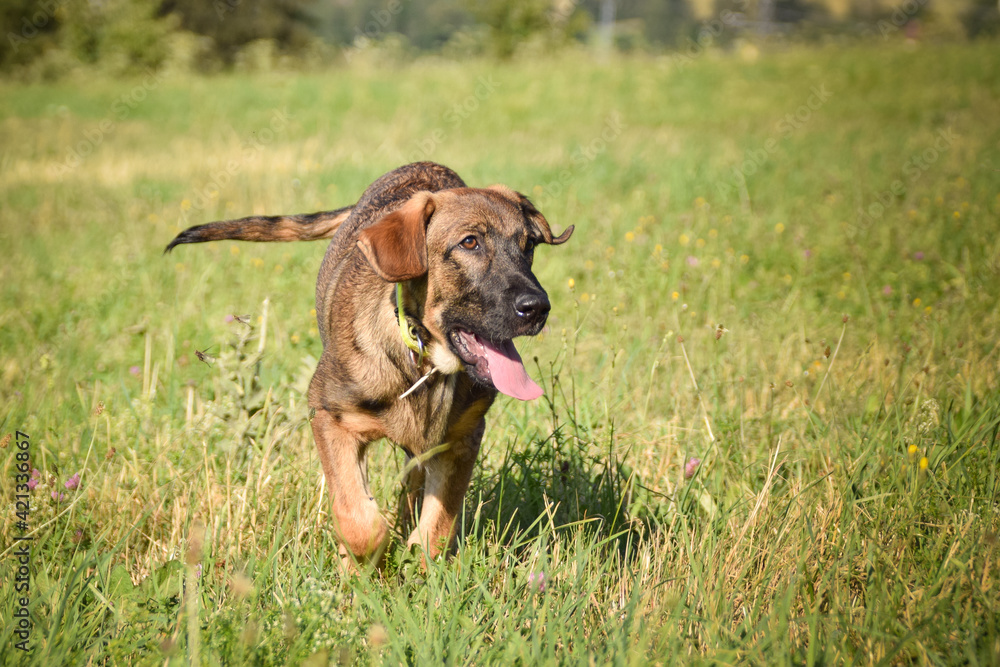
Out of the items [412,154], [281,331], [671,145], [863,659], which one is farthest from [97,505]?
[671,145]

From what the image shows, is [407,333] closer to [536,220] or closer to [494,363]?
[494,363]

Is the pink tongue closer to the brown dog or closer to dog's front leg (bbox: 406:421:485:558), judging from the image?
the brown dog

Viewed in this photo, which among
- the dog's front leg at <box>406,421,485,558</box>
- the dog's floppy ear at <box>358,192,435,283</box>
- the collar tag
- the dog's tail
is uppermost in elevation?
the dog's floppy ear at <box>358,192,435,283</box>

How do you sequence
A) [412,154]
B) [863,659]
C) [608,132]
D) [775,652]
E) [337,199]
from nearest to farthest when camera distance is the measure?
[775,652] < [863,659] < [337,199] < [412,154] < [608,132]

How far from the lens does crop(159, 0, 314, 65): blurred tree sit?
40844mm

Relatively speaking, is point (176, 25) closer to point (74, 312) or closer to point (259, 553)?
point (74, 312)

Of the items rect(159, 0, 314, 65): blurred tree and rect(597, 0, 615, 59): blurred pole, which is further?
rect(159, 0, 314, 65): blurred tree

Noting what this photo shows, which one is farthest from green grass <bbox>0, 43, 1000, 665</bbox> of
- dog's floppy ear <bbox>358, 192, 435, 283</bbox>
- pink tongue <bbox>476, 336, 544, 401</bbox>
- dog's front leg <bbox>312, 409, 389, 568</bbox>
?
dog's floppy ear <bbox>358, 192, 435, 283</bbox>

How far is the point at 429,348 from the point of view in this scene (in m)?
2.86

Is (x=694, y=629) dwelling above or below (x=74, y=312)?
above

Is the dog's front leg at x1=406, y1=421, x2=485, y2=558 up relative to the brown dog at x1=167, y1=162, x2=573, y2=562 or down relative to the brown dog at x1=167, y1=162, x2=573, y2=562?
down

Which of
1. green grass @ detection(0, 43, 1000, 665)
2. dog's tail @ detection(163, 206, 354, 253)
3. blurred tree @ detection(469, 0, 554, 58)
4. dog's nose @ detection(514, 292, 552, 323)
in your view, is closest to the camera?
green grass @ detection(0, 43, 1000, 665)

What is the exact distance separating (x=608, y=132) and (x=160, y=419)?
12585 millimetres

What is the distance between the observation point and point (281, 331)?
16.4 feet
